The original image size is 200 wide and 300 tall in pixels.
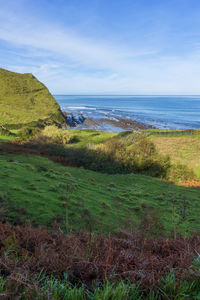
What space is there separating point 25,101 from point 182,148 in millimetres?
86937

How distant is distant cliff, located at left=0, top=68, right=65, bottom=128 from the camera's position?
74375 mm

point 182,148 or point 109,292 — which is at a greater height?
point 109,292

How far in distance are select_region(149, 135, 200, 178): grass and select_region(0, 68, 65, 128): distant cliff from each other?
48056 millimetres

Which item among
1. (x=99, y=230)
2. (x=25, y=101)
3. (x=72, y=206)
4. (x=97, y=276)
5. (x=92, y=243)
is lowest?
(x=72, y=206)

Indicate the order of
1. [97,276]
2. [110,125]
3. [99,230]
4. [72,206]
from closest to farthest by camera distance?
1. [97,276]
2. [99,230]
3. [72,206]
4. [110,125]

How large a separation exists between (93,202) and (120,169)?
15.6 m

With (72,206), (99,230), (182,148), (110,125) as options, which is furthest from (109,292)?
(110,125)

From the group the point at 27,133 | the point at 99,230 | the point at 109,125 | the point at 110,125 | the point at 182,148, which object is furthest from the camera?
the point at 109,125

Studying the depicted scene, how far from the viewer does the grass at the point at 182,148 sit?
A: 95.7 ft

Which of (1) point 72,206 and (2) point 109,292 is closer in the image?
(2) point 109,292

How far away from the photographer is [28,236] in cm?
364

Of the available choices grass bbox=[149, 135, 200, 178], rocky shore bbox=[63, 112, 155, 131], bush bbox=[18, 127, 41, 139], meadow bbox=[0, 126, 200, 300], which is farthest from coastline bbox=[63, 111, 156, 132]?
meadow bbox=[0, 126, 200, 300]

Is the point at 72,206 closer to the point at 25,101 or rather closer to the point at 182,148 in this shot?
the point at 182,148

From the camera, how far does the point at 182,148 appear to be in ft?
116
